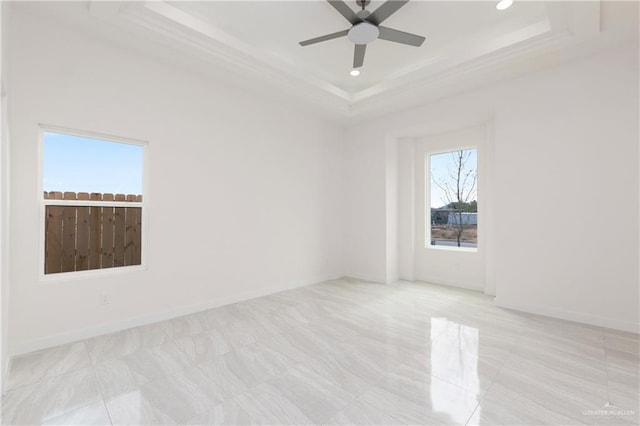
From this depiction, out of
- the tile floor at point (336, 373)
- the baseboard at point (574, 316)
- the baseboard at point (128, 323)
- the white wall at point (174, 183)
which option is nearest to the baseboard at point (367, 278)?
the white wall at point (174, 183)

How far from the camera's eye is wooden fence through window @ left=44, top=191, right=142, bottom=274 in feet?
8.91

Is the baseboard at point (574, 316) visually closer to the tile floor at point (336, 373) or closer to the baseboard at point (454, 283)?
the tile floor at point (336, 373)

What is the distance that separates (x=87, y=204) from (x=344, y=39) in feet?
10.8

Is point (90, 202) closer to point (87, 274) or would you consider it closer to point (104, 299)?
point (87, 274)

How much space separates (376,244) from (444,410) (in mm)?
3328

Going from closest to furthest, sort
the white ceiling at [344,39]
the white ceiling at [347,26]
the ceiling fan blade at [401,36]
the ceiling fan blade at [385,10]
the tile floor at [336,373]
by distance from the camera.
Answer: the tile floor at [336,373]
the ceiling fan blade at [385,10]
the white ceiling at [344,39]
the ceiling fan blade at [401,36]
the white ceiling at [347,26]

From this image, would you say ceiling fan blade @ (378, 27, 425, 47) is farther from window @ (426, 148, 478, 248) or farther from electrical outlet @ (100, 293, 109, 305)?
electrical outlet @ (100, 293, 109, 305)

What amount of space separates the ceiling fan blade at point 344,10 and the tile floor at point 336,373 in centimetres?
297

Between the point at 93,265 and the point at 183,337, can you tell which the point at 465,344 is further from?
the point at 93,265

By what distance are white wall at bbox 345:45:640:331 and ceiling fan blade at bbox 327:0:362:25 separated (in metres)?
1.98

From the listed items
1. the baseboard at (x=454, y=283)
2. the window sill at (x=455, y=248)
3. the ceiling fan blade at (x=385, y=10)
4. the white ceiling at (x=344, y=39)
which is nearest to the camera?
the ceiling fan blade at (x=385, y=10)

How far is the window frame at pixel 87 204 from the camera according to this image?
8.53 feet

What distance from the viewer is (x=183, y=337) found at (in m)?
2.80

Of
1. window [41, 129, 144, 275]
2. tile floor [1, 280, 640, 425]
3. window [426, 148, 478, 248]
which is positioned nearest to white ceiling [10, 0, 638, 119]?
window [41, 129, 144, 275]
